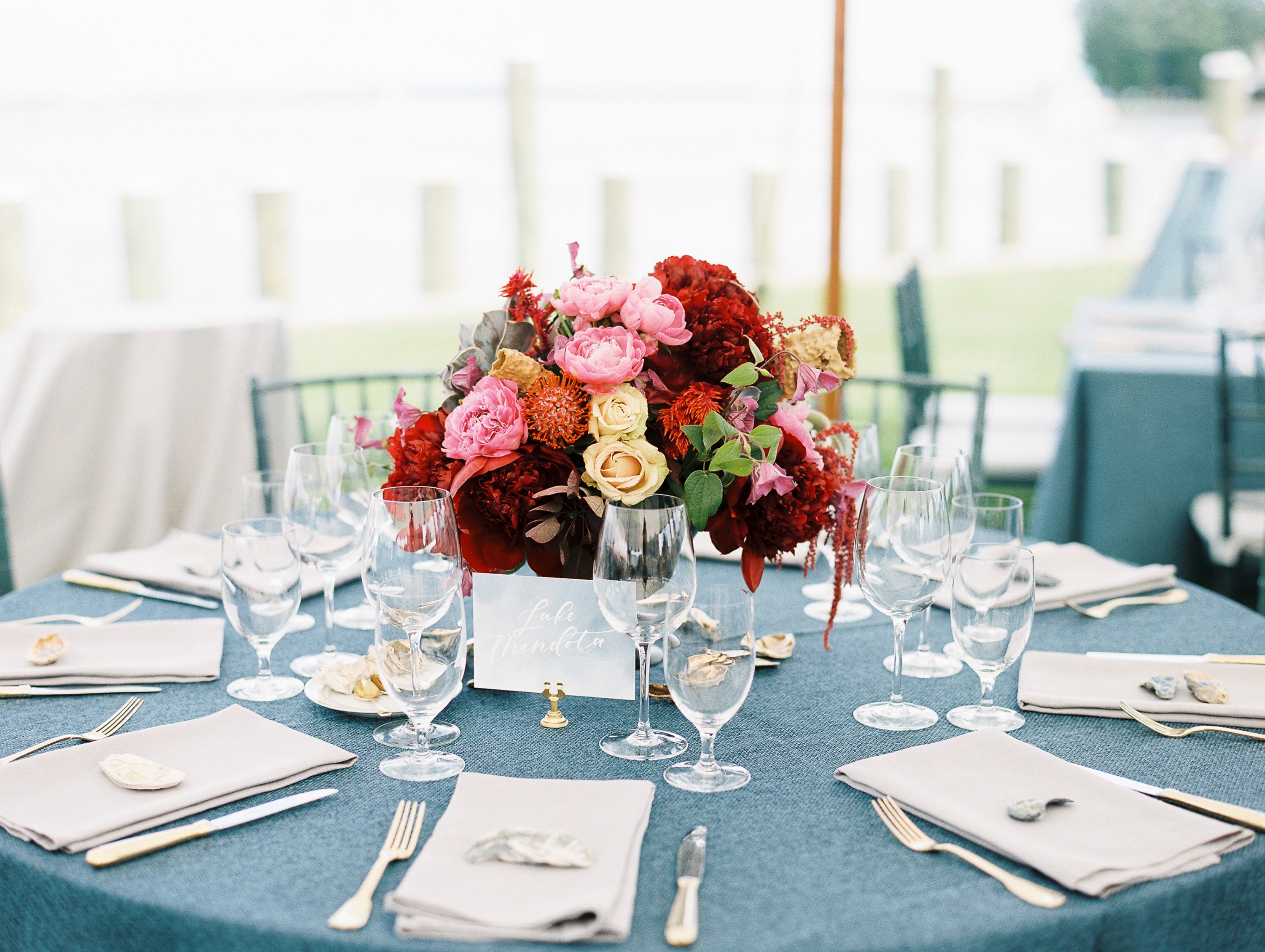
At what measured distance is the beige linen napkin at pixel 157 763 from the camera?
0.97m

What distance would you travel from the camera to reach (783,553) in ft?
4.19

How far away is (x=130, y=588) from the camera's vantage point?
5.45 feet

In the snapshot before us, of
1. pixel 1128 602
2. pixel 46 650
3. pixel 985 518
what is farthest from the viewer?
pixel 1128 602

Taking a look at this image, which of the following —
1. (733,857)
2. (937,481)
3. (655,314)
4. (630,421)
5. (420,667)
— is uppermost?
(655,314)

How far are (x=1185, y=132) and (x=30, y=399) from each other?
9.02 m

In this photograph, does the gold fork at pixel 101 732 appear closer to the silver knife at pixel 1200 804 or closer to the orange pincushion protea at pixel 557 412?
the orange pincushion protea at pixel 557 412

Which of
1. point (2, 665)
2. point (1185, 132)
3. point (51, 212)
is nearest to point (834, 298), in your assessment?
point (2, 665)

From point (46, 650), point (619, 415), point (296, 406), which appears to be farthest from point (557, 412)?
point (296, 406)

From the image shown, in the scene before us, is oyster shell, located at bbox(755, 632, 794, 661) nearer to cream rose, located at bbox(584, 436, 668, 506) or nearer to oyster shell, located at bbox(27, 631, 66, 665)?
cream rose, located at bbox(584, 436, 668, 506)

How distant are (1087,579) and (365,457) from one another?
3.35 feet

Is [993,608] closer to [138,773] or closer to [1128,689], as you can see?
[1128,689]

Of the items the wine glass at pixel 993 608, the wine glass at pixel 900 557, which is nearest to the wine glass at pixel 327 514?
the wine glass at pixel 900 557

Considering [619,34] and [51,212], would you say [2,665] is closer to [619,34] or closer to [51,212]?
[619,34]

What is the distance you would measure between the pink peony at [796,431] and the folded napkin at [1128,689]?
1.15 feet
